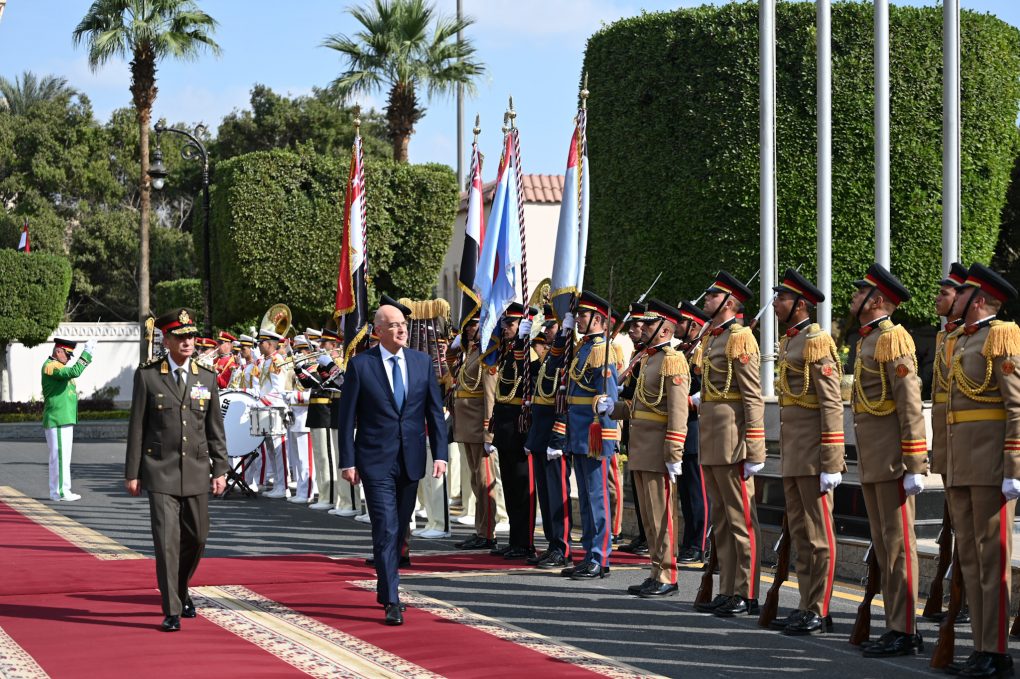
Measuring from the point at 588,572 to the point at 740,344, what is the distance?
2.56 meters

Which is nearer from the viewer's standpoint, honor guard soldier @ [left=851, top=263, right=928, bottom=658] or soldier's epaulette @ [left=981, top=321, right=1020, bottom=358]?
soldier's epaulette @ [left=981, top=321, right=1020, bottom=358]

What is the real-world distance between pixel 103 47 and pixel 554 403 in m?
30.1

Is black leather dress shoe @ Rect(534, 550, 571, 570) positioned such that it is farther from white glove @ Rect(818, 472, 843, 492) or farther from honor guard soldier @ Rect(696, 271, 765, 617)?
white glove @ Rect(818, 472, 843, 492)

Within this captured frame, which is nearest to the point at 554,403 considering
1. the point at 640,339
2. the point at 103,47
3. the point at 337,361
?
the point at 640,339

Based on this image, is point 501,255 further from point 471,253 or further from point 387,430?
point 387,430

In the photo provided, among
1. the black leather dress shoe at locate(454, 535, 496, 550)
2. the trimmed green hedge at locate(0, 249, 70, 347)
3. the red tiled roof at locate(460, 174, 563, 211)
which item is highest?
the red tiled roof at locate(460, 174, 563, 211)

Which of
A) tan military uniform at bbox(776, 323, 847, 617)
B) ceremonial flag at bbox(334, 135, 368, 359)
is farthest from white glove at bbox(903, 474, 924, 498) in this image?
ceremonial flag at bbox(334, 135, 368, 359)

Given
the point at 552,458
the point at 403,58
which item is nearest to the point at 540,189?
the point at 403,58

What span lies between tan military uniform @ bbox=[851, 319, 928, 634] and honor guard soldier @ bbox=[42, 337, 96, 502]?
39.5 feet

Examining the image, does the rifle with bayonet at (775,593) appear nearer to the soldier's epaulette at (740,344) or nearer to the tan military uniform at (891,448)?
the tan military uniform at (891,448)

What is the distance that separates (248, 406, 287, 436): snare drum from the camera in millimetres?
17500

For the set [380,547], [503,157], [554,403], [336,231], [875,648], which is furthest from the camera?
[336,231]

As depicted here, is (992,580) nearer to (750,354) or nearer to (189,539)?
(750,354)

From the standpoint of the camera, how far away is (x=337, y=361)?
55.0 ft
